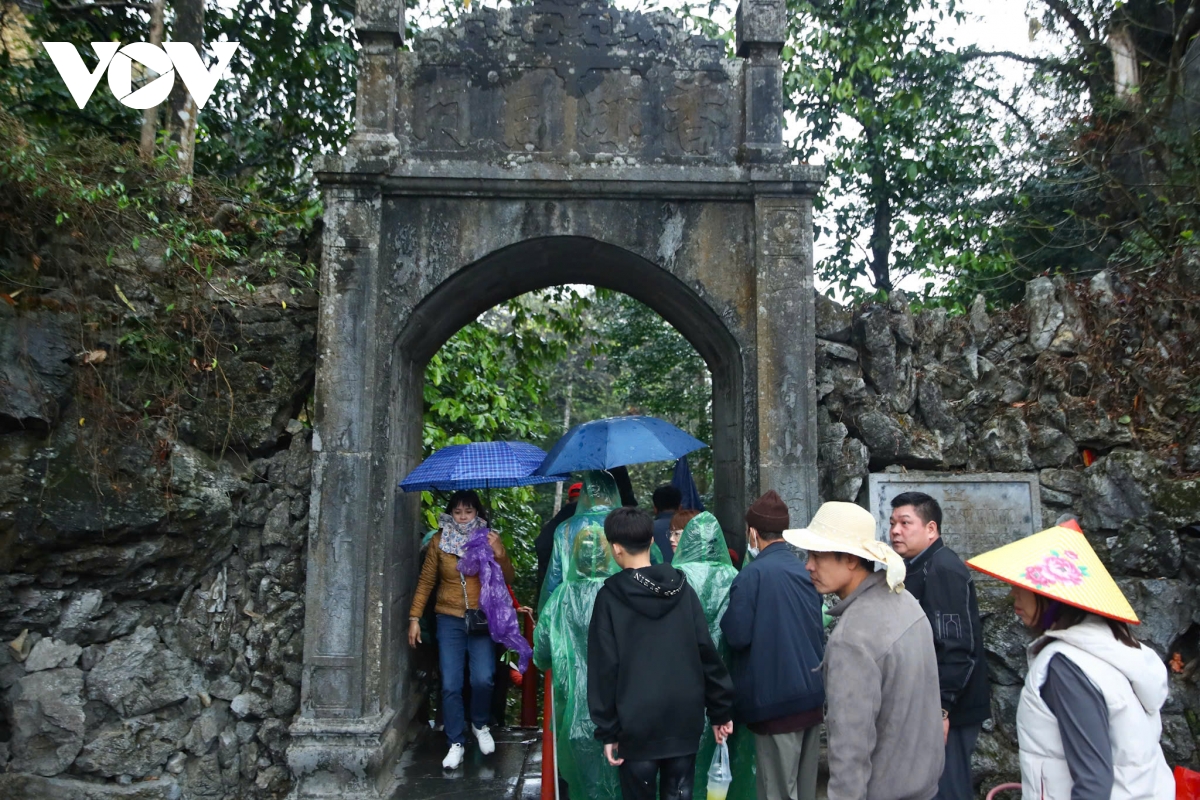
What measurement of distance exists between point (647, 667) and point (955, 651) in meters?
1.39

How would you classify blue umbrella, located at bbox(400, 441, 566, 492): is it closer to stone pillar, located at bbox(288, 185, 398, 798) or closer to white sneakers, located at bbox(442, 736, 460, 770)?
stone pillar, located at bbox(288, 185, 398, 798)

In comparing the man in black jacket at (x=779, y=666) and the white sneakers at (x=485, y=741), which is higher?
the man in black jacket at (x=779, y=666)

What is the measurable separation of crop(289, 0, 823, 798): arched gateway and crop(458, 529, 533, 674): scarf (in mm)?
477

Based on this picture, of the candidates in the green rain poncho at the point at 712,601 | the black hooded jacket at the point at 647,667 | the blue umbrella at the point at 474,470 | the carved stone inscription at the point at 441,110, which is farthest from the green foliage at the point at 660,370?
the black hooded jacket at the point at 647,667

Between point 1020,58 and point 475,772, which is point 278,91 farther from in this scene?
point 1020,58

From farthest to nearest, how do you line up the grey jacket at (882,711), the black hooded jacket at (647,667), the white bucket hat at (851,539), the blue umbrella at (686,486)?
the blue umbrella at (686,486) < the black hooded jacket at (647,667) < the white bucket hat at (851,539) < the grey jacket at (882,711)

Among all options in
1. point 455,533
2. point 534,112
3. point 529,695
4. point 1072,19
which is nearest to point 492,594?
point 455,533

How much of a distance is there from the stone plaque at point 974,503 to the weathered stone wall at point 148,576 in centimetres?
367

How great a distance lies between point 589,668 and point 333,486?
2290mm

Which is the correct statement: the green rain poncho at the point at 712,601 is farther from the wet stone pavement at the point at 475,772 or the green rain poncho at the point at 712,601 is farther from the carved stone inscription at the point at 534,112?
the carved stone inscription at the point at 534,112

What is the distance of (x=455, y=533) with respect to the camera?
567 cm

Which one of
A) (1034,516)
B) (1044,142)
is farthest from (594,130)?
(1044,142)

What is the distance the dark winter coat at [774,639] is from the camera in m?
3.67

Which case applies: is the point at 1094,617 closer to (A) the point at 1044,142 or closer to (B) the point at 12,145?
(B) the point at 12,145
